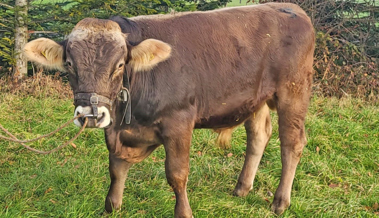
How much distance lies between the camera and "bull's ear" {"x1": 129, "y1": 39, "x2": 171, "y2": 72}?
3.32 meters

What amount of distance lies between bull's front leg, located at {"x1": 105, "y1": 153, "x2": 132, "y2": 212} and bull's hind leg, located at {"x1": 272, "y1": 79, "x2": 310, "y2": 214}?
159 centimetres

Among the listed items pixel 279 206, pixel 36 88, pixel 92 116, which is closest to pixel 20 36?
pixel 36 88

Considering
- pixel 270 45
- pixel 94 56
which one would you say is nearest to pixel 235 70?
pixel 270 45

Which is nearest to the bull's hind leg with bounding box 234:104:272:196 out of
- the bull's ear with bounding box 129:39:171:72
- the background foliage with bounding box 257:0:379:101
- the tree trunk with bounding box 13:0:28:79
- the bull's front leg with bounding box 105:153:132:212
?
the bull's front leg with bounding box 105:153:132:212

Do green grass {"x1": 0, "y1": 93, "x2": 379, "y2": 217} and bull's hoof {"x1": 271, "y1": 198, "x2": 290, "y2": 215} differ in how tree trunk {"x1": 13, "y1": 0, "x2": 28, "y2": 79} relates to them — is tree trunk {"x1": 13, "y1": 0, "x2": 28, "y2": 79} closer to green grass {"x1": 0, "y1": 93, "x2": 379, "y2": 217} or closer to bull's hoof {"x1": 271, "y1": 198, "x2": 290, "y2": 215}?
green grass {"x1": 0, "y1": 93, "x2": 379, "y2": 217}

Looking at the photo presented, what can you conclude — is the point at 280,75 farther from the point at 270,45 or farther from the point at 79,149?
the point at 79,149

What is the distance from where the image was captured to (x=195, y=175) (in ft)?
16.4

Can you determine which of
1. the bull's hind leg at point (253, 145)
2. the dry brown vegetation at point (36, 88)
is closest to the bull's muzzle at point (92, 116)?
the bull's hind leg at point (253, 145)

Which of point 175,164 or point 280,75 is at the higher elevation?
point 280,75

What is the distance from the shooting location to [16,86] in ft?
24.9

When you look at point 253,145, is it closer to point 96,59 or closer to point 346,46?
point 96,59

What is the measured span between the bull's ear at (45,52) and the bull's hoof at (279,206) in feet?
8.43

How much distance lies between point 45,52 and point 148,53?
2.56 feet

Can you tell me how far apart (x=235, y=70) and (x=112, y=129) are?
1.28 m
